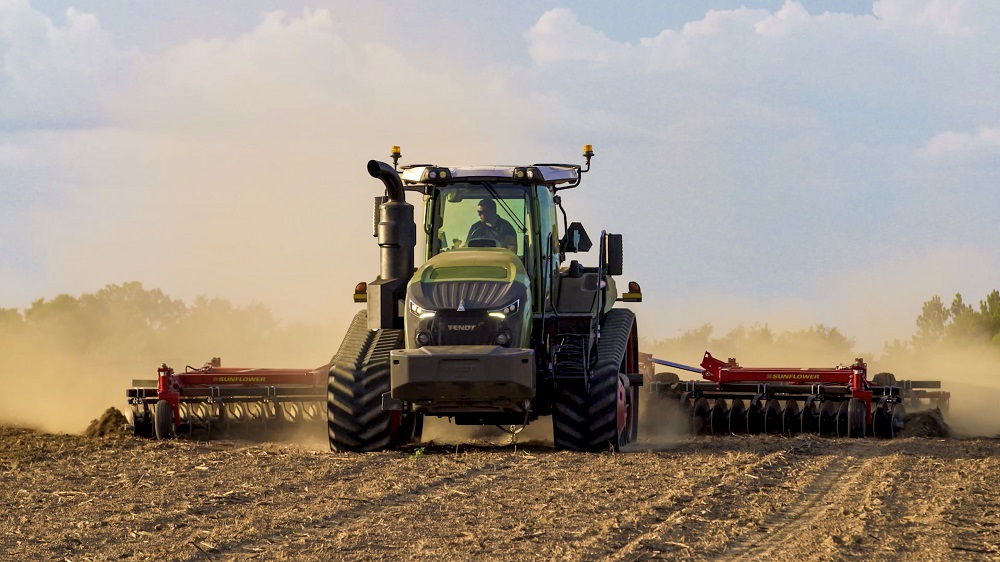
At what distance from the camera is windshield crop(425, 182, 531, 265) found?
1340cm

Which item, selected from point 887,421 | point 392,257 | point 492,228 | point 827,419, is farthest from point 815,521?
point 827,419

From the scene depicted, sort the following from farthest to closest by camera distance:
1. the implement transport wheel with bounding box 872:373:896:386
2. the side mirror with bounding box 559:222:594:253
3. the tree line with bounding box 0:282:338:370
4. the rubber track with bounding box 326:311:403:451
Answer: the tree line with bounding box 0:282:338:370, the implement transport wheel with bounding box 872:373:896:386, the side mirror with bounding box 559:222:594:253, the rubber track with bounding box 326:311:403:451

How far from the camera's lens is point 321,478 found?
10336mm

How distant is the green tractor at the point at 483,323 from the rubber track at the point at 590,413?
1 cm

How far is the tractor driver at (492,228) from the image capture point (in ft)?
44.0

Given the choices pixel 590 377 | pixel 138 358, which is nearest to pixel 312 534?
pixel 590 377

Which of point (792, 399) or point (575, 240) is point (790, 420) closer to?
point (792, 399)

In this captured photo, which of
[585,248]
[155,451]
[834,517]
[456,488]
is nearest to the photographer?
[834,517]

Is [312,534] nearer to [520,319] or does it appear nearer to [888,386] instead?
[520,319]

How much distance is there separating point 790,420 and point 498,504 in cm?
918

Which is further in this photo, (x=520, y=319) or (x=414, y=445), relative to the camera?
(x=414, y=445)

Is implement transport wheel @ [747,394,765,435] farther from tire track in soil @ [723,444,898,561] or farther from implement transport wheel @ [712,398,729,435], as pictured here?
tire track in soil @ [723,444,898,561]

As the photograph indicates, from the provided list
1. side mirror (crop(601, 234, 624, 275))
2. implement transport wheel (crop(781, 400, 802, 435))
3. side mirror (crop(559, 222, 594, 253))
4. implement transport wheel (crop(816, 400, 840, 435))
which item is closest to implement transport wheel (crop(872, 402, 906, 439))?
implement transport wheel (crop(816, 400, 840, 435))

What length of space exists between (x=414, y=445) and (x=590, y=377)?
2.08m
